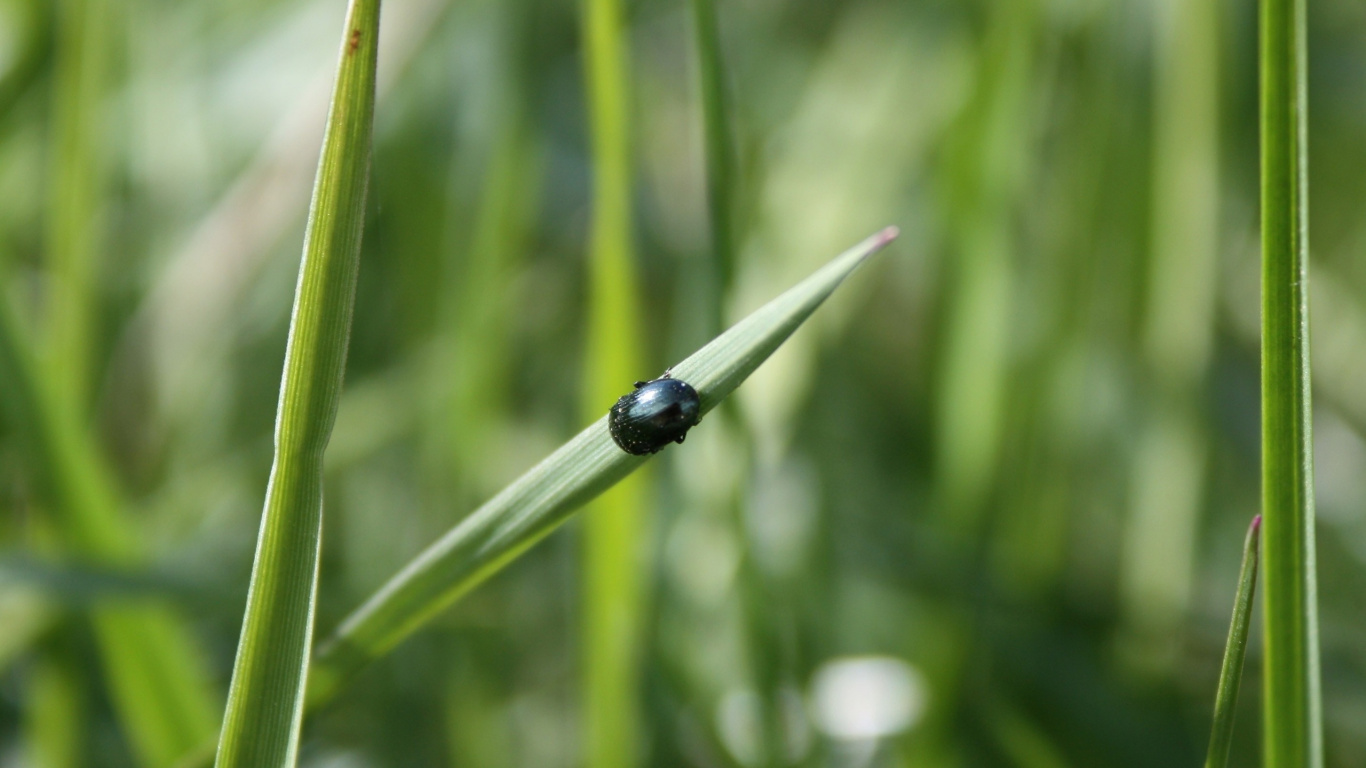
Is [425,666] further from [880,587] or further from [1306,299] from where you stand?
[1306,299]

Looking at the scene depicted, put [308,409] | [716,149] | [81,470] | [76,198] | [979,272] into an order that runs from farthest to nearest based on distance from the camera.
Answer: [979,272], [76,198], [81,470], [716,149], [308,409]

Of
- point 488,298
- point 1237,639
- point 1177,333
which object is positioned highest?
point 488,298

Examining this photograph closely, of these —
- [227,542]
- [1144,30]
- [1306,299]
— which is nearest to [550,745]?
[227,542]

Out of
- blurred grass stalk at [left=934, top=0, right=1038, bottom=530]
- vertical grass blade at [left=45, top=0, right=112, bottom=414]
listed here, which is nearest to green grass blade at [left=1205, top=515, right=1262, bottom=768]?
blurred grass stalk at [left=934, top=0, right=1038, bottom=530]

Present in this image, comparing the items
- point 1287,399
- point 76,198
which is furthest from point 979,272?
point 76,198

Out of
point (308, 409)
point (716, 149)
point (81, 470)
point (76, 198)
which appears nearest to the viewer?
point (308, 409)

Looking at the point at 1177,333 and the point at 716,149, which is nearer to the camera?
Result: the point at 716,149

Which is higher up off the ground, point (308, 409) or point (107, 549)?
point (107, 549)

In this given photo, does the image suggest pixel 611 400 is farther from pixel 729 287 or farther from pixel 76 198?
pixel 76 198
